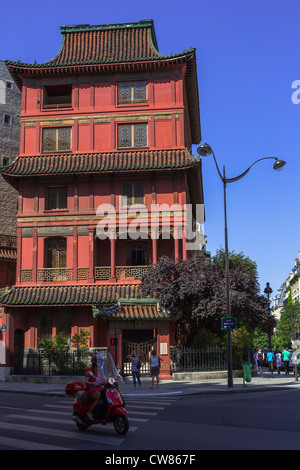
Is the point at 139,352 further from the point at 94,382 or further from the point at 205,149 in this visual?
the point at 94,382

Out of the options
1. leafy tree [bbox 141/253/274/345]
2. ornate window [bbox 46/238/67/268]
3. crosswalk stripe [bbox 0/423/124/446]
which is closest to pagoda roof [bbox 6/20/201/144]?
ornate window [bbox 46/238/67/268]

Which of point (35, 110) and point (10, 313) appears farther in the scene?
point (35, 110)

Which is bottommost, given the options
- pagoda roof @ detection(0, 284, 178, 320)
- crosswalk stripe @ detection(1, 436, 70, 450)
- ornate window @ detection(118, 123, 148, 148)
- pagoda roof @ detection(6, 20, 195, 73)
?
crosswalk stripe @ detection(1, 436, 70, 450)

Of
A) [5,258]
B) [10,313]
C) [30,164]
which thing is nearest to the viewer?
[10,313]

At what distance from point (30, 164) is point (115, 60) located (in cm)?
875

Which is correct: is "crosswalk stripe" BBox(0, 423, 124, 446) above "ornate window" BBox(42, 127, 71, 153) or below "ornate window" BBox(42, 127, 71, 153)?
below

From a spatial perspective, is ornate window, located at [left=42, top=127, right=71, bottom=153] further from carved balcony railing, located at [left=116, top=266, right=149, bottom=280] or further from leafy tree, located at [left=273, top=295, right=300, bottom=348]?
leafy tree, located at [left=273, top=295, right=300, bottom=348]

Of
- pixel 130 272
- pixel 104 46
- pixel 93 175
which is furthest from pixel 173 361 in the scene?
pixel 104 46

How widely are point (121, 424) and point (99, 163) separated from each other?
25.9 meters

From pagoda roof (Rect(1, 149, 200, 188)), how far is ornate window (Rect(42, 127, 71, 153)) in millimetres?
835

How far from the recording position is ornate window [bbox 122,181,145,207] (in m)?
35.0

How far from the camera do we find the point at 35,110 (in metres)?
37.0
